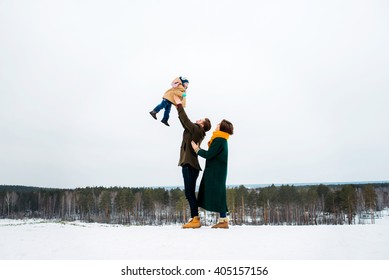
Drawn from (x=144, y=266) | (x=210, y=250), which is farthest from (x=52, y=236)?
(x=210, y=250)

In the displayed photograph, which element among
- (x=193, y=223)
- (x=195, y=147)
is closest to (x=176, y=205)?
(x=193, y=223)

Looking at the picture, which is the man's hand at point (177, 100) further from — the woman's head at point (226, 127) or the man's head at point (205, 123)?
the woman's head at point (226, 127)

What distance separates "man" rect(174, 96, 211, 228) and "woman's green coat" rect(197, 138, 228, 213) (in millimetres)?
203

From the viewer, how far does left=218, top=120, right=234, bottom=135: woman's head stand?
6035 millimetres

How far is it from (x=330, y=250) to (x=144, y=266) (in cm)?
225

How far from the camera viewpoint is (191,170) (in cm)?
595

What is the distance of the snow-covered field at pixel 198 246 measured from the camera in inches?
142

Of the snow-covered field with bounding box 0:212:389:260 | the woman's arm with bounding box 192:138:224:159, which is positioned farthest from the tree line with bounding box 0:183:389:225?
the snow-covered field with bounding box 0:212:389:260

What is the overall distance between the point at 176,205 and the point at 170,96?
58.4m

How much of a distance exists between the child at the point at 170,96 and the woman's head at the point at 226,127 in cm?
93

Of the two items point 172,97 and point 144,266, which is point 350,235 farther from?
point 172,97

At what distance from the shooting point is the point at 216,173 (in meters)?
5.95

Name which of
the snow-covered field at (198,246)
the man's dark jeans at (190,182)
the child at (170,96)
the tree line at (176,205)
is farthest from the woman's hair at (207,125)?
the tree line at (176,205)

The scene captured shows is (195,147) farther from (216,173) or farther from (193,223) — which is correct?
(193,223)
